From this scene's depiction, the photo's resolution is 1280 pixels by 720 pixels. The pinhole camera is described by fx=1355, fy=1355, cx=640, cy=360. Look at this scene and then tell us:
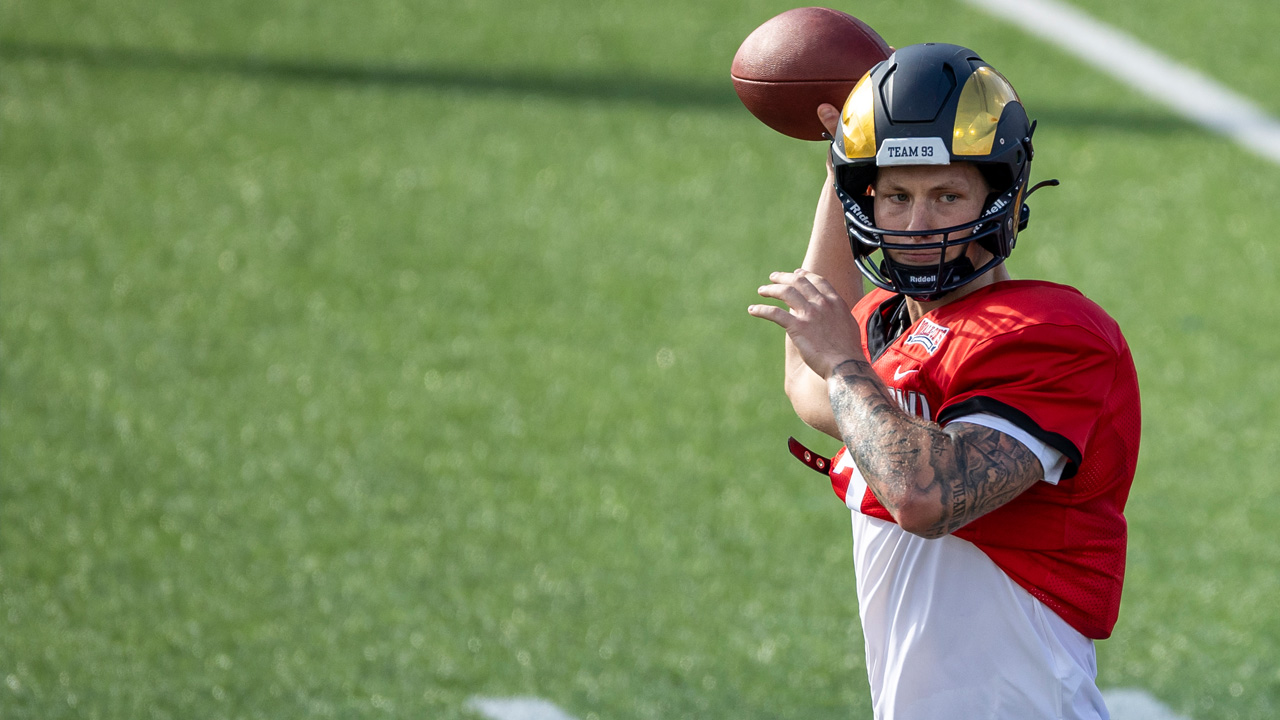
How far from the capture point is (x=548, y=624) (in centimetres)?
477

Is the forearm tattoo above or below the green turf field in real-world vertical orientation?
below

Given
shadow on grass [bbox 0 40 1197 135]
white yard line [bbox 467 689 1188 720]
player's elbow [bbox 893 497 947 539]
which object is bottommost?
white yard line [bbox 467 689 1188 720]

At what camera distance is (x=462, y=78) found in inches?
376

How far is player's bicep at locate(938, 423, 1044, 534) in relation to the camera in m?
2.12

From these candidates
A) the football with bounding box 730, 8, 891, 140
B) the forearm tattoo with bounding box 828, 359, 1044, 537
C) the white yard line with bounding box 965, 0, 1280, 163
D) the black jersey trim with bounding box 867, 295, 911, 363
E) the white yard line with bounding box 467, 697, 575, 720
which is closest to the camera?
the forearm tattoo with bounding box 828, 359, 1044, 537

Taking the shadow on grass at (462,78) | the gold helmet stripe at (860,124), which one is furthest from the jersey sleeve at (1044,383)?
the shadow on grass at (462,78)

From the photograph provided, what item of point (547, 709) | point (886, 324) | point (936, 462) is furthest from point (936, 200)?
point (547, 709)

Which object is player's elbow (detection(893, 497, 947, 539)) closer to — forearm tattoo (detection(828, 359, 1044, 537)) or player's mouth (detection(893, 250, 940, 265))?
forearm tattoo (detection(828, 359, 1044, 537))

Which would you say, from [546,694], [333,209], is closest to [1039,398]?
[546,694]

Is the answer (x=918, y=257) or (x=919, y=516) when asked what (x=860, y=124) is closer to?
(x=918, y=257)

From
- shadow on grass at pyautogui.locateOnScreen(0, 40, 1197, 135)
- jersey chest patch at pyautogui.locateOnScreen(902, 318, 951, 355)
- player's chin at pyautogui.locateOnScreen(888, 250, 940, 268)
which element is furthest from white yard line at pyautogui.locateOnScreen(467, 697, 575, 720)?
shadow on grass at pyautogui.locateOnScreen(0, 40, 1197, 135)

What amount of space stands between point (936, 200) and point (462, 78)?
7563 mm

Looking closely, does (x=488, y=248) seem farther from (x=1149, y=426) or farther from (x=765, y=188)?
(x=1149, y=426)

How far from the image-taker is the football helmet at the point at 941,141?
7.73 ft
